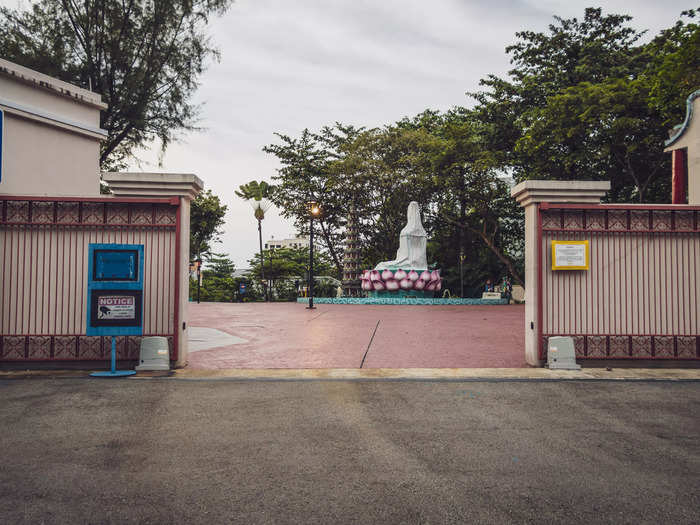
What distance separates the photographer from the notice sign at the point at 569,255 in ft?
24.8

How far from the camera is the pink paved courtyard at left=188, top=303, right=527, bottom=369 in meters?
8.09

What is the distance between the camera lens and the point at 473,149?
1097 inches

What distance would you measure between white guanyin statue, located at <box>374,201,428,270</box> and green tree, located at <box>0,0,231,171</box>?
13037 mm

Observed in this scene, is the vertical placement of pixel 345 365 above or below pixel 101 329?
below

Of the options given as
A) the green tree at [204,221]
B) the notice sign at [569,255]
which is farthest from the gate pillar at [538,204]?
the green tree at [204,221]

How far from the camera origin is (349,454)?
3.96 m

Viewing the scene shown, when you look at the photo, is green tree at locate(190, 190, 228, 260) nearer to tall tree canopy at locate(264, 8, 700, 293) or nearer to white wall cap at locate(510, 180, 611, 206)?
tall tree canopy at locate(264, 8, 700, 293)

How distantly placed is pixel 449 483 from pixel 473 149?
2648 centimetres

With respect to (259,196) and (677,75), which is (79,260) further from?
(259,196)

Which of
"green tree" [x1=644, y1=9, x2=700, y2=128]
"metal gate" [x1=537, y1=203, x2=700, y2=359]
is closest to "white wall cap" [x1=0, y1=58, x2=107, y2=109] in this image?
"metal gate" [x1=537, y1=203, x2=700, y2=359]

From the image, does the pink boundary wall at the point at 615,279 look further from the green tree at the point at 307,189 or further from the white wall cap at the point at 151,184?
the green tree at the point at 307,189

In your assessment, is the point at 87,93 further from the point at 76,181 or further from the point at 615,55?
the point at 615,55

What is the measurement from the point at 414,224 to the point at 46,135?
71.4 ft

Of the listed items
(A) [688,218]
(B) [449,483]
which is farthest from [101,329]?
(A) [688,218]
